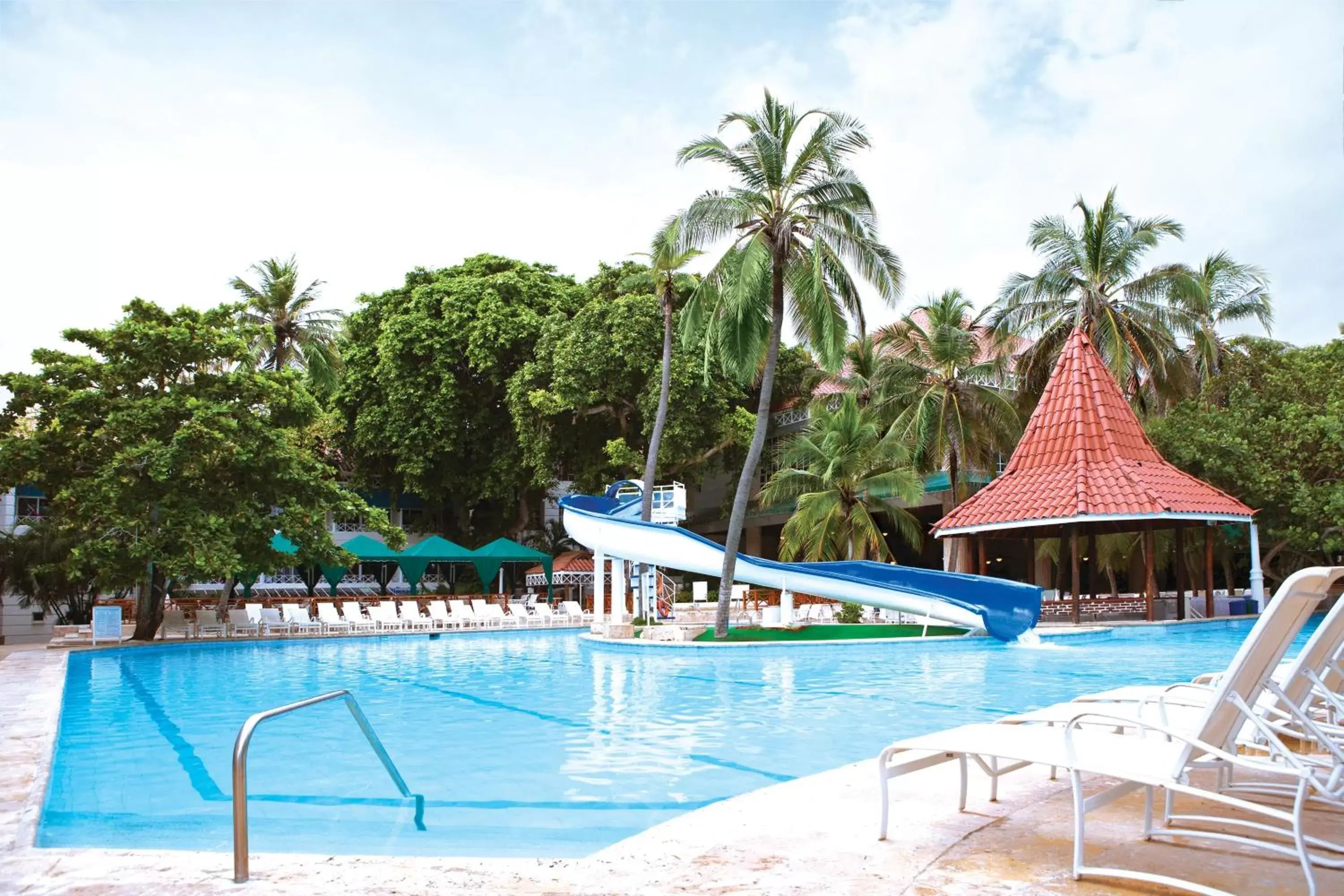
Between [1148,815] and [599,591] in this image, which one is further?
[599,591]

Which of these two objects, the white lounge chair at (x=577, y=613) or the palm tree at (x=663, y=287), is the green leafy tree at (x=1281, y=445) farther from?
the white lounge chair at (x=577, y=613)

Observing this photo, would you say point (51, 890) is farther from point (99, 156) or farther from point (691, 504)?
point (691, 504)

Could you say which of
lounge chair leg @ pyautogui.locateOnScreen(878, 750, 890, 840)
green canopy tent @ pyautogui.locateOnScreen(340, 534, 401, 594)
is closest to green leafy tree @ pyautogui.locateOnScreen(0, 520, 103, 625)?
green canopy tent @ pyautogui.locateOnScreen(340, 534, 401, 594)

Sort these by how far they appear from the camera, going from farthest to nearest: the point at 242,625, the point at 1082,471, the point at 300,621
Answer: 1. the point at 300,621
2. the point at 242,625
3. the point at 1082,471

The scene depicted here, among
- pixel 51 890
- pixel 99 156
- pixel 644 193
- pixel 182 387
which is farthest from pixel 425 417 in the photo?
pixel 51 890

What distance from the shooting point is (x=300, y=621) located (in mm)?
24438

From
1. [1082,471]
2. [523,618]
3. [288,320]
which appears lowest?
[523,618]

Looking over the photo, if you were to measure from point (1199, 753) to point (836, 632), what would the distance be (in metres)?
18.7

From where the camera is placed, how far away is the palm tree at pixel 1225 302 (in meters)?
30.9

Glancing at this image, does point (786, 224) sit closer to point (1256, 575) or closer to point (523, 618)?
point (523, 618)

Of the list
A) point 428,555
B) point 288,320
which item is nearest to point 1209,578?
point 428,555

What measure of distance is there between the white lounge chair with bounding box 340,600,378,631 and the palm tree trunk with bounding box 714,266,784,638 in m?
9.39

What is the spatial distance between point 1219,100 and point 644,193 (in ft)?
57.2

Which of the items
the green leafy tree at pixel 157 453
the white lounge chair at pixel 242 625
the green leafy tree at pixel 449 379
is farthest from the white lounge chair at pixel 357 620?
the green leafy tree at pixel 449 379
